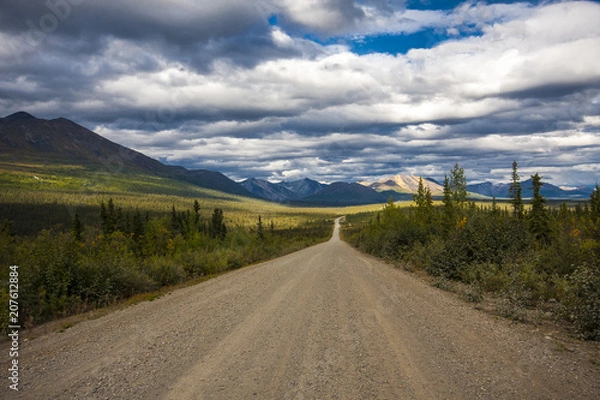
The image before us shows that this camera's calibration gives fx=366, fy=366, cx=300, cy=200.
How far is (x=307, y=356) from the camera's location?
652 cm

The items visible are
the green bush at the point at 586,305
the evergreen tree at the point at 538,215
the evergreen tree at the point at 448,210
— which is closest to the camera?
the green bush at the point at 586,305

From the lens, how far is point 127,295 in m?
14.4

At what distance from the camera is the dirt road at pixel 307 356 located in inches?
204

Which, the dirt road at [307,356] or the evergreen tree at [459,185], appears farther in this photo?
the evergreen tree at [459,185]

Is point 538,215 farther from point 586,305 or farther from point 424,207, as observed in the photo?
point 586,305

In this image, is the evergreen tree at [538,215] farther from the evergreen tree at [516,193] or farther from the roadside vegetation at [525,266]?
the roadside vegetation at [525,266]

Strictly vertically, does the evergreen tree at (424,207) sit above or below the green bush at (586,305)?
above

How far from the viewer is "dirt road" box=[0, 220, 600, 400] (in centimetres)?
519

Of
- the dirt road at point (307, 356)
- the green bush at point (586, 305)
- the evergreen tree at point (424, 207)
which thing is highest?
the evergreen tree at point (424, 207)

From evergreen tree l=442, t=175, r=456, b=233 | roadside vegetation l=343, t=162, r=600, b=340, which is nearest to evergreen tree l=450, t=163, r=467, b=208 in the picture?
evergreen tree l=442, t=175, r=456, b=233

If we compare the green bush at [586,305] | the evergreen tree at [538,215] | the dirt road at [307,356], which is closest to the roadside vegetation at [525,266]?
the green bush at [586,305]

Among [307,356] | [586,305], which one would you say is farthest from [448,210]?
[307,356]

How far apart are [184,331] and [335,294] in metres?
5.85

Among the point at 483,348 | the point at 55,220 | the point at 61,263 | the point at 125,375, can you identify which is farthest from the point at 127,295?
the point at 55,220
